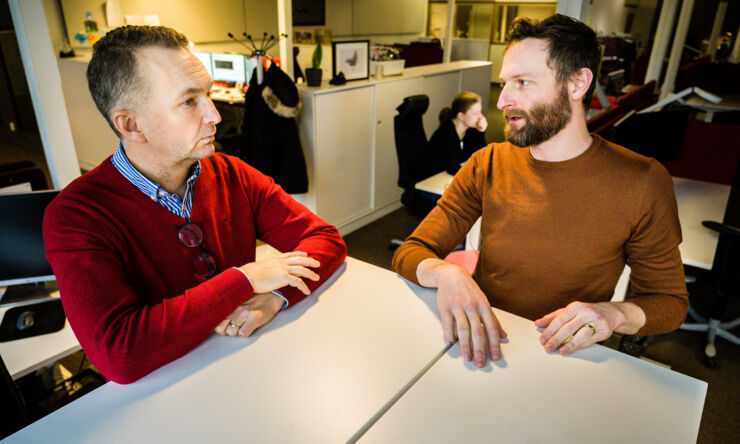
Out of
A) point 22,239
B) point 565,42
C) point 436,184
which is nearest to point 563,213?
point 565,42

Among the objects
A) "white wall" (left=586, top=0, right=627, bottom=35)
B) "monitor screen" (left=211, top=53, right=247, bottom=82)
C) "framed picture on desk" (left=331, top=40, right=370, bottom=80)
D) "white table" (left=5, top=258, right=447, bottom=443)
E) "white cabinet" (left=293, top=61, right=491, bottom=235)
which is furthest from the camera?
"white wall" (left=586, top=0, right=627, bottom=35)

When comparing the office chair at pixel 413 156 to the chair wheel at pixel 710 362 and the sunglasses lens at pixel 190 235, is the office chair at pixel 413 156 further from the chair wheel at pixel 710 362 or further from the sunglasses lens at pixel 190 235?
the sunglasses lens at pixel 190 235

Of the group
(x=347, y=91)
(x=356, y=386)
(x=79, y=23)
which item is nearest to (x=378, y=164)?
(x=347, y=91)

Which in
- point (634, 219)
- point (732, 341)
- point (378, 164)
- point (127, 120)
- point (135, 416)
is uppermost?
point (127, 120)

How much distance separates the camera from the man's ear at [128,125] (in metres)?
1.12

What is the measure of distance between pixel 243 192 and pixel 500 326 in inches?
33.2

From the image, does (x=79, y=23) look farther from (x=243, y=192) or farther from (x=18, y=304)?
(x=243, y=192)

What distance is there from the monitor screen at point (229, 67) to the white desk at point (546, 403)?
15.8 feet

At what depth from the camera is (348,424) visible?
815 millimetres

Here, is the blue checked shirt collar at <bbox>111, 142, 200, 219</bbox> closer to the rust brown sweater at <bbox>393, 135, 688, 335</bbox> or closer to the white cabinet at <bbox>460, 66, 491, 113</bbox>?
the rust brown sweater at <bbox>393, 135, 688, 335</bbox>

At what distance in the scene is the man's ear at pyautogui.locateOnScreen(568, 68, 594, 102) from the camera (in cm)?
128

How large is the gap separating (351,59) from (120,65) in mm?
2725

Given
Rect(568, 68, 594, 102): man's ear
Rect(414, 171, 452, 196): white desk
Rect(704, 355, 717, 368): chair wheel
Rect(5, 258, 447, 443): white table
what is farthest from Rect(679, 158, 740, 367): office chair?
Rect(5, 258, 447, 443): white table

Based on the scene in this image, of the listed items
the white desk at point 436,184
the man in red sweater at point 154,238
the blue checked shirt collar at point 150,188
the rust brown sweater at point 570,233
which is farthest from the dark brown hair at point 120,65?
the white desk at point 436,184
